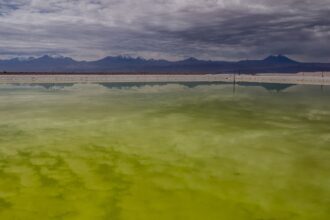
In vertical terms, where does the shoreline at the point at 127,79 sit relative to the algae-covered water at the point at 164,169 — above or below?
above

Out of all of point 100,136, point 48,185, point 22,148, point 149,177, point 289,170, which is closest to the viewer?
point 48,185

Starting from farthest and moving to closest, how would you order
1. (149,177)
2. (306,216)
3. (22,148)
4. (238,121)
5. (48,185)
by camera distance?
(238,121), (22,148), (149,177), (48,185), (306,216)

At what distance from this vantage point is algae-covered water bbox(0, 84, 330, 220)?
23.2 feet

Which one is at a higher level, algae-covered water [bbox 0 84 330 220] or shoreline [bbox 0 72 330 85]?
shoreline [bbox 0 72 330 85]

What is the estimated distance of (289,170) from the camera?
956 cm

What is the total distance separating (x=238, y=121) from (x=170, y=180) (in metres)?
A: 9.49

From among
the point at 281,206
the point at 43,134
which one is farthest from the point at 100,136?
the point at 281,206

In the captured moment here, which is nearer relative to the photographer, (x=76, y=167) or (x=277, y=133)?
(x=76, y=167)

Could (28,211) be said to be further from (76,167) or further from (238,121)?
(238,121)

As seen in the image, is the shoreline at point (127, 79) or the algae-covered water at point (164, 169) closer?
the algae-covered water at point (164, 169)

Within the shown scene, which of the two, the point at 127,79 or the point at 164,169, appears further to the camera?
the point at 127,79

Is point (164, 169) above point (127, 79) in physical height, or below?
below

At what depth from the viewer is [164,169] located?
9.58 meters

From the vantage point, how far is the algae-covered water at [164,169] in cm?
709
